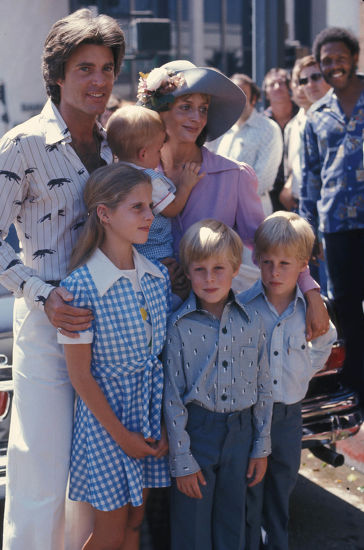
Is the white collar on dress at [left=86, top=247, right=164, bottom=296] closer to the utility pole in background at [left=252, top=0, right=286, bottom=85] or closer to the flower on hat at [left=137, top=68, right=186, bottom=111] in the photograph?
the flower on hat at [left=137, top=68, right=186, bottom=111]

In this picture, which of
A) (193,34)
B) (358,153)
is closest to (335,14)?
(193,34)

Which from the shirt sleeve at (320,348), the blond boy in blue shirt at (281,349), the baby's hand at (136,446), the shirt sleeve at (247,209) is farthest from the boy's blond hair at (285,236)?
the baby's hand at (136,446)

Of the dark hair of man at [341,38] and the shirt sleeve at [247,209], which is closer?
the shirt sleeve at [247,209]

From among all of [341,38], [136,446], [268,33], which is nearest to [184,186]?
[136,446]

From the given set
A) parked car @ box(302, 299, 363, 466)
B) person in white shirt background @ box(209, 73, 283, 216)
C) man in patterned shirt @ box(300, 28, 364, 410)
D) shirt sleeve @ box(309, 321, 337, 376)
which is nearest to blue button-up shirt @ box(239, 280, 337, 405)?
shirt sleeve @ box(309, 321, 337, 376)

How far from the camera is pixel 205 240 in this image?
257 centimetres

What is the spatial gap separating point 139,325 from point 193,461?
1.70ft

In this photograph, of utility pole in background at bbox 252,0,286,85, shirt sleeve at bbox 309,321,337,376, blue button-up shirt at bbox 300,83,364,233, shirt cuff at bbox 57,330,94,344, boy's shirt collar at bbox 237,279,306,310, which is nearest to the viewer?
shirt cuff at bbox 57,330,94,344

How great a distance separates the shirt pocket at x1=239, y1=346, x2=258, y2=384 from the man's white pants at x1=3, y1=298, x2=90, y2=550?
61 cm

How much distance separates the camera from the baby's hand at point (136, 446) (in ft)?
8.05

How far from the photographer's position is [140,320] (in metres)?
2.46

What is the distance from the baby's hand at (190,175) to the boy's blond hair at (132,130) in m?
0.19

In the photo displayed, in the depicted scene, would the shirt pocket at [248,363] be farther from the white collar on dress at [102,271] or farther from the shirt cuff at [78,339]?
the shirt cuff at [78,339]

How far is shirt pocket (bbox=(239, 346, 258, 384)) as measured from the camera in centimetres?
262
